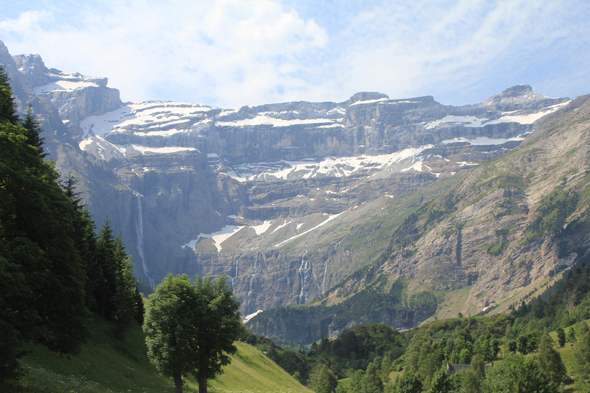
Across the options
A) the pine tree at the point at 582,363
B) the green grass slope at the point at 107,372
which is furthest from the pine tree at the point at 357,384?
the green grass slope at the point at 107,372

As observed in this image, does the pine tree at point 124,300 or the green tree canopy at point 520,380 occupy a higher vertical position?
the pine tree at point 124,300

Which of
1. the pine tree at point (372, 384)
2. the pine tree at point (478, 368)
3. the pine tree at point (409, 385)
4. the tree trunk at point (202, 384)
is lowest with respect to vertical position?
the pine tree at point (372, 384)

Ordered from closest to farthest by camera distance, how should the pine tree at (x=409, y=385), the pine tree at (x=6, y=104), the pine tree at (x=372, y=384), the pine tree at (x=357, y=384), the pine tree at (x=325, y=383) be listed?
the pine tree at (x=6, y=104), the pine tree at (x=409, y=385), the pine tree at (x=372, y=384), the pine tree at (x=357, y=384), the pine tree at (x=325, y=383)

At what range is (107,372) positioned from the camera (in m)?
37.1

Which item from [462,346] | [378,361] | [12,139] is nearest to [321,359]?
[378,361]

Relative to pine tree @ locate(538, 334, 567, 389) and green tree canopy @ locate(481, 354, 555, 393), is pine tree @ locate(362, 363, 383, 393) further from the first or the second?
pine tree @ locate(538, 334, 567, 389)

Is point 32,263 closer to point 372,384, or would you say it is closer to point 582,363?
point 372,384

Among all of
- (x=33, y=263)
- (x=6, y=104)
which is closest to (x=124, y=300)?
(x=6, y=104)

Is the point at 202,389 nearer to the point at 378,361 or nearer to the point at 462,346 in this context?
the point at 462,346

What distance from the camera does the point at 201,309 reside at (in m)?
39.4

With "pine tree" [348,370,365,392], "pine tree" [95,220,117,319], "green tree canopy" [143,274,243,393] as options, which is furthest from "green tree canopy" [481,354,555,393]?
"pine tree" [95,220,117,319]

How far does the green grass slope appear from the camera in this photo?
2881 cm

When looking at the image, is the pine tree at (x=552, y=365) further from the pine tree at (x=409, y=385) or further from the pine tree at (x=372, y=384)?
the pine tree at (x=372, y=384)

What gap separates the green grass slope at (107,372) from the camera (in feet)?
94.5
